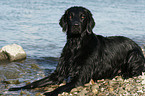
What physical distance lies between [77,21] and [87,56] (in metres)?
0.82

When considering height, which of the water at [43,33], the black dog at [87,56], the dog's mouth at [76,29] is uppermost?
the dog's mouth at [76,29]

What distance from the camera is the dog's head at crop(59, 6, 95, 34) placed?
4.95 metres

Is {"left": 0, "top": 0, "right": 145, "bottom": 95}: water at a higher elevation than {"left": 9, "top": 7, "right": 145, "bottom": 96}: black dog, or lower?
lower

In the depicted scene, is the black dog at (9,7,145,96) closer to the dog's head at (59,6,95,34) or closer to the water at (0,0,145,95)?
the dog's head at (59,6,95,34)

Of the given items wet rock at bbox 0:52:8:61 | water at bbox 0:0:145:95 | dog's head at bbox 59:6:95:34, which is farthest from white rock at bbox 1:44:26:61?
dog's head at bbox 59:6:95:34

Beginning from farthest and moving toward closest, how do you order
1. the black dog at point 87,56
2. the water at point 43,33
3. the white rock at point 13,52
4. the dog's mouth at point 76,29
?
the water at point 43,33 → the white rock at point 13,52 → the black dog at point 87,56 → the dog's mouth at point 76,29

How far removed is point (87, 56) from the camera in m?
5.26

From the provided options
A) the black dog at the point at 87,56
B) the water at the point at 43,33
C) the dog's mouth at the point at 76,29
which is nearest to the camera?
the dog's mouth at the point at 76,29

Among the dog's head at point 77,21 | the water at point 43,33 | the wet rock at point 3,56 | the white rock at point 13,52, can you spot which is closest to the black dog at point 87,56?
the dog's head at point 77,21

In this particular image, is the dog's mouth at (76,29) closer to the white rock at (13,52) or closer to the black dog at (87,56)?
the black dog at (87,56)

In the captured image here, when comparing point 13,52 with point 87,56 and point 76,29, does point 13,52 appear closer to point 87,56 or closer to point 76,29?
point 87,56

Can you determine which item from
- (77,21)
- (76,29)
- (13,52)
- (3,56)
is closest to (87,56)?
(76,29)

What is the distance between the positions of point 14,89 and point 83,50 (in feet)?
5.81

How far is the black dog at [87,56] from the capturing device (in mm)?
5114
